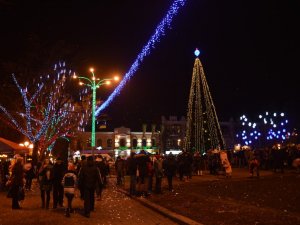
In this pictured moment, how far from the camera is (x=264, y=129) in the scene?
85688 millimetres

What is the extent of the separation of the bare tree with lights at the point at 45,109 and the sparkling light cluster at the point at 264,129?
164 ft

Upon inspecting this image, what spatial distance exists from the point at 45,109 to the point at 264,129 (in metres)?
59.8

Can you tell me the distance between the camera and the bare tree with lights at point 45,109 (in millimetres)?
33812

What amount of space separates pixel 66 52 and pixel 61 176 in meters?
21.4

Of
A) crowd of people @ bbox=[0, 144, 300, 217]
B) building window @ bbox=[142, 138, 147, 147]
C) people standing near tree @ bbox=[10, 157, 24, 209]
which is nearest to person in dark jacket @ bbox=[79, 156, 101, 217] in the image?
crowd of people @ bbox=[0, 144, 300, 217]

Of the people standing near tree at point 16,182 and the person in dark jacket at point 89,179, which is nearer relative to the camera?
the person in dark jacket at point 89,179

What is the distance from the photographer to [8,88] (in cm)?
3478

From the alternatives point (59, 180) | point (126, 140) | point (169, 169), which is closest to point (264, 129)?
point (126, 140)

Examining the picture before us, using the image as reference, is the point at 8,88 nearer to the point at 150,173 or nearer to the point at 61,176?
the point at 150,173

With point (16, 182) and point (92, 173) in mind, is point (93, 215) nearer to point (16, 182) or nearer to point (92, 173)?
point (92, 173)

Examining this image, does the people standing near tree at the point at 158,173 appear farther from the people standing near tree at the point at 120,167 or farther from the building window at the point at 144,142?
the building window at the point at 144,142

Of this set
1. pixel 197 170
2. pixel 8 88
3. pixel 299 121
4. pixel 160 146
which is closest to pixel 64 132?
pixel 8 88

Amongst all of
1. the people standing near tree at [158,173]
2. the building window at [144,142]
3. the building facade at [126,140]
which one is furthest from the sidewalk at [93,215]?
the building window at [144,142]

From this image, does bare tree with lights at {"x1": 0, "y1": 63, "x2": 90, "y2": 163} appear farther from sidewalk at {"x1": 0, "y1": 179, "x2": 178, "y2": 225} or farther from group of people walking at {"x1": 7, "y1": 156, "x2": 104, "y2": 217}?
sidewalk at {"x1": 0, "y1": 179, "x2": 178, "y2": 225}
